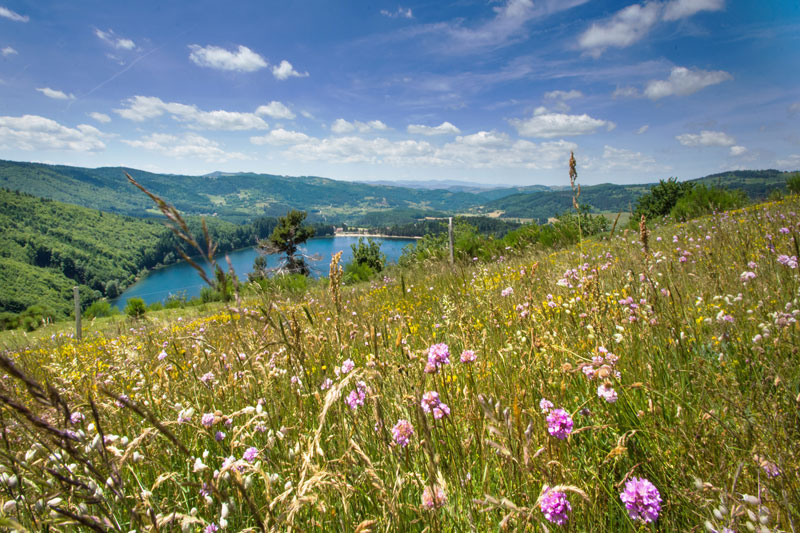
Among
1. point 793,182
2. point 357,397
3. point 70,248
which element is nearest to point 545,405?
point 357,397

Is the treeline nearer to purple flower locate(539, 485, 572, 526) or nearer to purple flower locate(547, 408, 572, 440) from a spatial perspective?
purple flower locate(547, 408, 572, 440)

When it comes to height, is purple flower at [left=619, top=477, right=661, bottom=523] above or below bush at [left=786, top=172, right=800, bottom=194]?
below

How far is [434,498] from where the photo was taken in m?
1.07

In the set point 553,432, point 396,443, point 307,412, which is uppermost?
point 553,432

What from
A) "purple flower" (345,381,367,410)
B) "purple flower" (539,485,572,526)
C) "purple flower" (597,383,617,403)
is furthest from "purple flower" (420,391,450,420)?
"purple flower" (597,383,617,403)

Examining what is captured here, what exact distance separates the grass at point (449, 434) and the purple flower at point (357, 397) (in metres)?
0.03

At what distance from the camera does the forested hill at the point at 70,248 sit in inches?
4200

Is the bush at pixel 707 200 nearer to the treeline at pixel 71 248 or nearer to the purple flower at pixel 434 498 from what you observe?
the purple flower at pixel 434 498

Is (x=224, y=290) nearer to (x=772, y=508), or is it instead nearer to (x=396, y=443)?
(x=396, y=443)

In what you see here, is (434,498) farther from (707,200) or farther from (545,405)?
(707,200)

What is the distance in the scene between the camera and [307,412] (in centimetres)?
223

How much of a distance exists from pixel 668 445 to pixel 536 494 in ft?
2.21

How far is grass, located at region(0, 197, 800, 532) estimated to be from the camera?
43.1 inches

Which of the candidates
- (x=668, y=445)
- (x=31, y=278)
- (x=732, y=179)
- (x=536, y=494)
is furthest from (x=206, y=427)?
(x=732, y=179)
